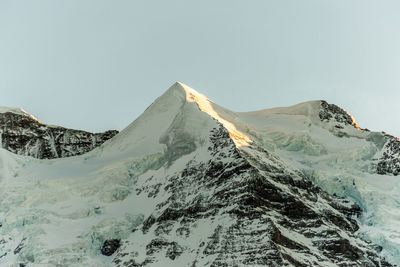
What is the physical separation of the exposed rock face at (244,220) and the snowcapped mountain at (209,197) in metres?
0.24

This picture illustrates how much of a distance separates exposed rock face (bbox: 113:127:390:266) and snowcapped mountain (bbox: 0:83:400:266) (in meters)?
0.24

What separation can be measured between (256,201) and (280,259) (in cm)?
1704

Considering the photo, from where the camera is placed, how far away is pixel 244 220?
12912cm

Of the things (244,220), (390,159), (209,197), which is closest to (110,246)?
(209,197)

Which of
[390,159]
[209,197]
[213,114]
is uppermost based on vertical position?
[213,114]

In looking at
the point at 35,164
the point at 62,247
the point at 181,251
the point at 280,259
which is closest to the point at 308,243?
the point at 280,259

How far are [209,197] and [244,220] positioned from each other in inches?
453

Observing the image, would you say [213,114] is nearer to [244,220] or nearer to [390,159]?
[390,159]

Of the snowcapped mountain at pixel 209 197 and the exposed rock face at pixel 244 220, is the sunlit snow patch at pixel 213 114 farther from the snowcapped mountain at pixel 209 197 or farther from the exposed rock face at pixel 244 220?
the exposed rock face at pixel 244 220

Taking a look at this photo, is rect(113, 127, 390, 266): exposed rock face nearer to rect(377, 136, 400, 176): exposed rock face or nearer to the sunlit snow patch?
the sunlit snow patch

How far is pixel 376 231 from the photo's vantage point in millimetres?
138625

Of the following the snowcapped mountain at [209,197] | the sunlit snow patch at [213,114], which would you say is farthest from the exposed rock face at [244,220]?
the sunlit snow patch at [213,114]

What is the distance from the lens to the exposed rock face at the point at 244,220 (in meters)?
123

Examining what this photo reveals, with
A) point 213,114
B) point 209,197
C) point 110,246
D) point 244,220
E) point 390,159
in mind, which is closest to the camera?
point 244,220
